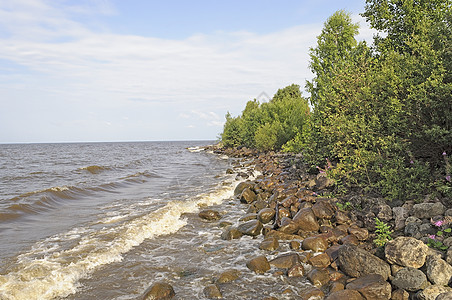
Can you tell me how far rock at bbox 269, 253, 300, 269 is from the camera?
26.2 feet

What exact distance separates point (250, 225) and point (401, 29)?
11063 mm

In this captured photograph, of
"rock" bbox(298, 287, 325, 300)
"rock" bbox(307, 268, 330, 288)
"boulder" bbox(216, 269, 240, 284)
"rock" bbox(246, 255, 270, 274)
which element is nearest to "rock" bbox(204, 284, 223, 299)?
"boulder" bbox(216, 269, 240, 284)

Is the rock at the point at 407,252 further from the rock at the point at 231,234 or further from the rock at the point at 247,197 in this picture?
the rock at the point at 247,197

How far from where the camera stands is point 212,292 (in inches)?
273

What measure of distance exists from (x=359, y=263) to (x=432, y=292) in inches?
59.5

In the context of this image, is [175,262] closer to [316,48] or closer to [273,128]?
[316,48]

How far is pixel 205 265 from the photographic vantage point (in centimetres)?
859

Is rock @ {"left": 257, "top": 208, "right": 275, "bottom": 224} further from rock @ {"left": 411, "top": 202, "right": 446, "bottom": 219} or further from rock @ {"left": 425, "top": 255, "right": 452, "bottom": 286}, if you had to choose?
rock @ {"left": 425, "top": 255, "right": 452, "bottom": 286}

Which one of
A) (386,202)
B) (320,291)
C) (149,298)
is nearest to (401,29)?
(386,202)

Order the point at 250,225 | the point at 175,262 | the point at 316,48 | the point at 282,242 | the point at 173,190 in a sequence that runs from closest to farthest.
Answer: the point at 175,262
the point at 282,242
the point at 250,225
the point at 316,48
the point at 173,190

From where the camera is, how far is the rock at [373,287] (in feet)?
20.0

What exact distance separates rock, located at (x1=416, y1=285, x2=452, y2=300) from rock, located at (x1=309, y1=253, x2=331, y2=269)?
93.0 inches

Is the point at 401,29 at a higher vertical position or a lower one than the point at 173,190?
higher

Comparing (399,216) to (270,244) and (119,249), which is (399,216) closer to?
(270,244)
